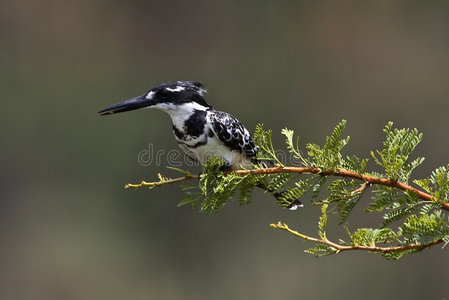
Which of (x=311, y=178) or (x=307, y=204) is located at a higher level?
(x=311, y=178)

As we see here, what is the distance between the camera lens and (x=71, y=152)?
7.73 m

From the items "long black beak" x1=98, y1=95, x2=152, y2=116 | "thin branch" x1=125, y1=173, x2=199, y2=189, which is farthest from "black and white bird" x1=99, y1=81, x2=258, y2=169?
"thin branch" x1=125, y1=173, x2=199, y2=189

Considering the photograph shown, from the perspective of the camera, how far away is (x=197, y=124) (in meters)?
2.19

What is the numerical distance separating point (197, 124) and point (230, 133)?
11 centimetres

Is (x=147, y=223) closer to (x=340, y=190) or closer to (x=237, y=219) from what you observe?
(x=237, y=219)

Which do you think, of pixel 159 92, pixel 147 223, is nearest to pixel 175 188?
pixel 147 223

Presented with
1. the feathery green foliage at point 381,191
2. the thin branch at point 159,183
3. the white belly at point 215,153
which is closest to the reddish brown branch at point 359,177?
the feathery green foliage at point 381,191

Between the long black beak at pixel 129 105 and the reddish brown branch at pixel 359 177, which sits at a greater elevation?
the long black beak at pixel 129 105

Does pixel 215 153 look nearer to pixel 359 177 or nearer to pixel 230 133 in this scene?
pixel 230 133

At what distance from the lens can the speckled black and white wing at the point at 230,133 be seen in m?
2.21

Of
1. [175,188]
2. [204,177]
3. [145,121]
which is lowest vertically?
[175,188]

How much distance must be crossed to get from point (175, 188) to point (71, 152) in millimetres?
1550

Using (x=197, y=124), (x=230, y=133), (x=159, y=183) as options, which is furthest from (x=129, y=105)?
(x=159, y=183)

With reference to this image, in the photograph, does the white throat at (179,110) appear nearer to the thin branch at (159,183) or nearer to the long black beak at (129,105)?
the long black beak at (129,105)
